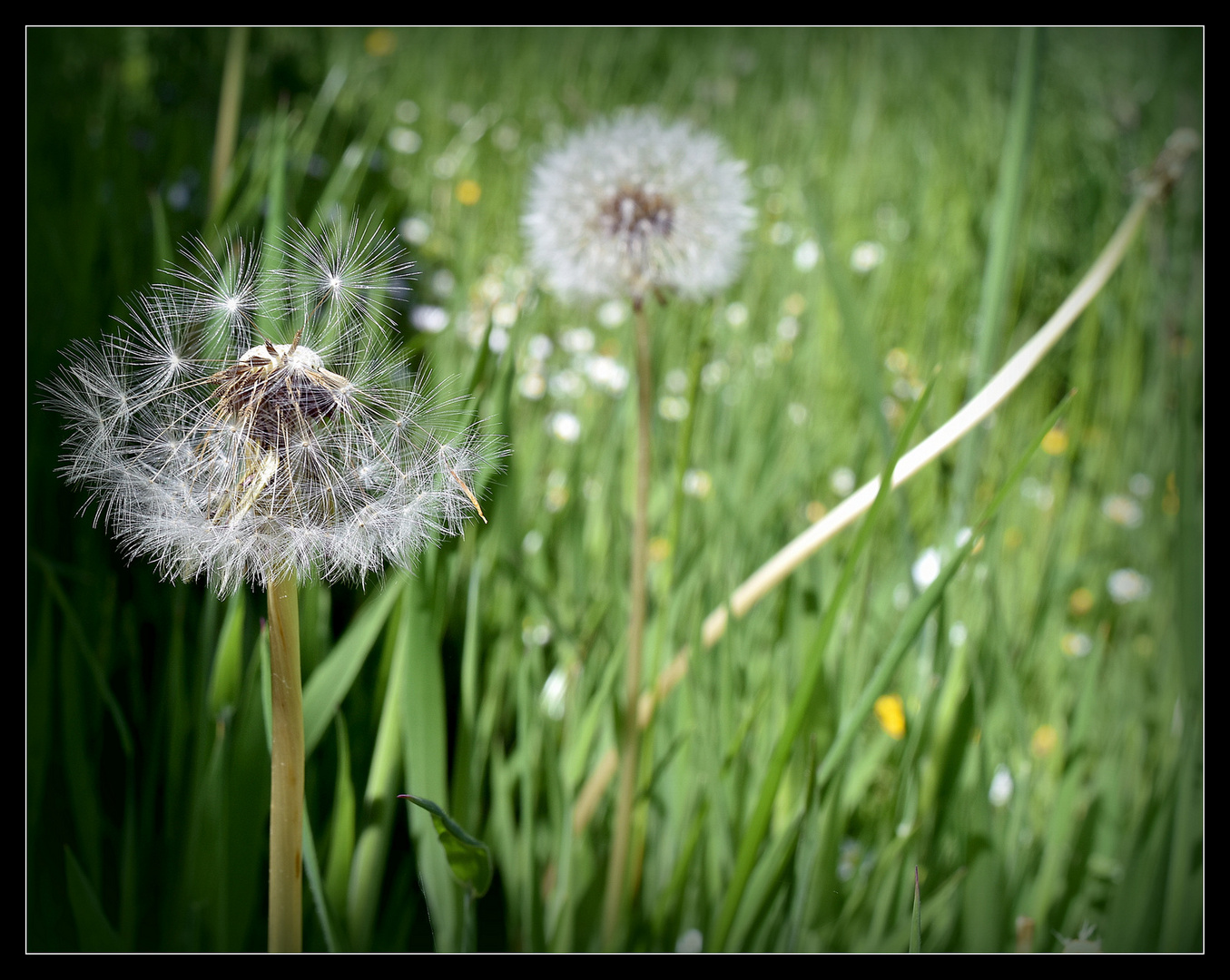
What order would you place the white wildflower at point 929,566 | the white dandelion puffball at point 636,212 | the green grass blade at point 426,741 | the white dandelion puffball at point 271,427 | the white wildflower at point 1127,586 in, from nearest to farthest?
the white dandelion puffball at point 271,427 < the green grass blade at point 426,741 < the white dandelion puffball at point 636,212 < the white wildflower at point 929,566 < the white wildflower at point 1127,586

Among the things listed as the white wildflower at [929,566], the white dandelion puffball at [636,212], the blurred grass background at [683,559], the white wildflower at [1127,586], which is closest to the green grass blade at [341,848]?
the blurred grass background at [683,559]

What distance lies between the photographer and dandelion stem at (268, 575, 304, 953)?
280 millimetres

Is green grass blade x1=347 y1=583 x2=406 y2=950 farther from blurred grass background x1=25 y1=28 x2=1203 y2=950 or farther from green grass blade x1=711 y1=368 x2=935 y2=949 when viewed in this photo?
green grass blade x1=711 y1=368 x2=935 y2=949

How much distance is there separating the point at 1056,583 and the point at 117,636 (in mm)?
790

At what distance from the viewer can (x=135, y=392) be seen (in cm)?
34

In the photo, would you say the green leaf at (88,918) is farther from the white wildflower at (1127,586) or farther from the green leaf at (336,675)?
the white wildflower at (1127,586)

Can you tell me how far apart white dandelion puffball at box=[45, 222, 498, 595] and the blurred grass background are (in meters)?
0.06

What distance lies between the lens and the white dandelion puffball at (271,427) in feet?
0.89

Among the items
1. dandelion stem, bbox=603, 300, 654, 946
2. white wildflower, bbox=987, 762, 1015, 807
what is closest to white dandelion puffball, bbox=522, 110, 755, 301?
dandelion stem, bbox=603, 300, 654, 946

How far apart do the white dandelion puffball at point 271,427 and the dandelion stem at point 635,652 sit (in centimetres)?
10

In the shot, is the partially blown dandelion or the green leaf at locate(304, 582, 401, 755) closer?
the partially blown dandelion

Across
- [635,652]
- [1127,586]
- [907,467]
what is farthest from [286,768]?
[1127,586]

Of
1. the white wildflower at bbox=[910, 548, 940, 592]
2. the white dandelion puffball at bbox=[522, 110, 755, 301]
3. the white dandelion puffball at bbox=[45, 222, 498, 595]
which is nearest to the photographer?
the white dandelion puffball at bbox=[45, 222, 498, 595]
